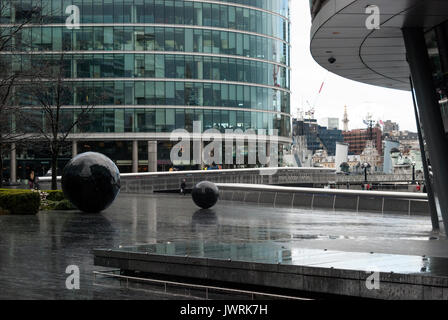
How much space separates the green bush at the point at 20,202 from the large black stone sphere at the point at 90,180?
1.50m

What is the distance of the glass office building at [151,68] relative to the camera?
7506cm

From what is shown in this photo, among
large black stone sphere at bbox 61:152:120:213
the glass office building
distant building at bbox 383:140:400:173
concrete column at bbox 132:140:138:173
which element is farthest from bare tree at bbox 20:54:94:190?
distant building at bbox 383:140:400:173

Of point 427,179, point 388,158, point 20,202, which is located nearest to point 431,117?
point 427,179

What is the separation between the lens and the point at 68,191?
25.0 m

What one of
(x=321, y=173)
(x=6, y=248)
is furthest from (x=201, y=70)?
(x=6, y=248)

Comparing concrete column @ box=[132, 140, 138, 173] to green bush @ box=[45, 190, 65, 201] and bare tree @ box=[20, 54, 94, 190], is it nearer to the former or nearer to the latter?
bare tree @ box=[20, 54, 94, 190]

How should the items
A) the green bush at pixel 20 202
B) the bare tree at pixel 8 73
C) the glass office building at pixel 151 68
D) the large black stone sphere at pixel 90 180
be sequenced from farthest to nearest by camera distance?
the glass office building at pixel 151 68, the green bush at pixel 20 202, the large black stone sphere at pixel 90 180, the bare tree at pixel 8 73

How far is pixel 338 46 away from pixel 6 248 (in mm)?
8942

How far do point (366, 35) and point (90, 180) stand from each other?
13.3m

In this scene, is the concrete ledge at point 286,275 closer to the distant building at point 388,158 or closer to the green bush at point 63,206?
the green bush at point 63,206

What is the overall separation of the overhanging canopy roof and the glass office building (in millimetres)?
57660

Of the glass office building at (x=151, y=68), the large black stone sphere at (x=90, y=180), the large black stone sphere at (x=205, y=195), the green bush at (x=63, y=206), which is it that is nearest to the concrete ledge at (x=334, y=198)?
the large black stone sphere at (x=205, y=195)

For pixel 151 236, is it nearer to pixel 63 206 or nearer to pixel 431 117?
pixel 431 117
